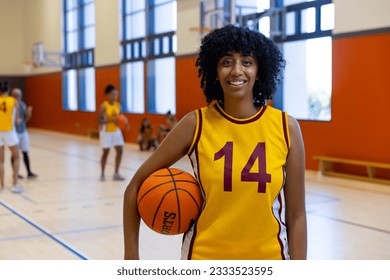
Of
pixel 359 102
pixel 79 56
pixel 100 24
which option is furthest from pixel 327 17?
pixel 79 56

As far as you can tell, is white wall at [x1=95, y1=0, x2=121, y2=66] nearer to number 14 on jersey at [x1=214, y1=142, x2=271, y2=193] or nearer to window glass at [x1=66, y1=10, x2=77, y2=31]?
window glass at [x1=66, y1=10, x2=77, y2=31]

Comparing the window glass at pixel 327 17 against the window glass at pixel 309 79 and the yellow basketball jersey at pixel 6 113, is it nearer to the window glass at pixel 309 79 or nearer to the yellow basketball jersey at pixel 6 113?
the window glass at pixel 309 79

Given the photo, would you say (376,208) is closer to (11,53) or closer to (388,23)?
(388,23)

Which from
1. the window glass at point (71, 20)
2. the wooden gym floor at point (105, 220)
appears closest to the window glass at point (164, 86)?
the wooden gym floor at point (105, 220)

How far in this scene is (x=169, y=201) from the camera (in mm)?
1731

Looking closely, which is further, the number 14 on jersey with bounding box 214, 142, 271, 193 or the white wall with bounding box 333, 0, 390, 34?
the white wall with bounding box 333, 0, 390, 34

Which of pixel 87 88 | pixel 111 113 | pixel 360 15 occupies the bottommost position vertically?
pixel 111 113

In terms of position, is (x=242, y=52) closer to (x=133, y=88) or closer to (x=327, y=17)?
(x=327, y=17)

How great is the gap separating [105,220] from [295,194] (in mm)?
4107

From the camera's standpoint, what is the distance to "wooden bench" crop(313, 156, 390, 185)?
7.63 m

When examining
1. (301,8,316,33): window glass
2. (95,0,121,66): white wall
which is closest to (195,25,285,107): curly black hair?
(301,8,316,33): window glass

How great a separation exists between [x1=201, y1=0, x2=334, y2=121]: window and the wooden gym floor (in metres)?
1.30

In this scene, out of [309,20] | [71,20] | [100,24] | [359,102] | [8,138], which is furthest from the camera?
[71,20]

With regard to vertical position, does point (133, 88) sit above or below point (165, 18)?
below
